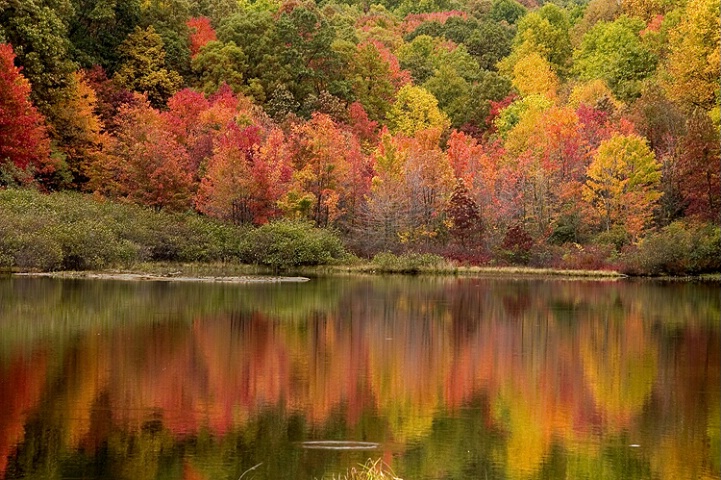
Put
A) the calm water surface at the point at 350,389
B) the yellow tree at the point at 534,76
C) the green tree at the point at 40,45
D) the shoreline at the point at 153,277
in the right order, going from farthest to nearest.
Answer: the yellow tree at the point at 534,76
the green tree at the point at 40,45
the shoreline at the point at 153,277
the calm water surface at the point at 350,389

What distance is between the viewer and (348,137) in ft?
240

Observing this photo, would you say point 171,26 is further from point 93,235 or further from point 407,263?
point 93,235

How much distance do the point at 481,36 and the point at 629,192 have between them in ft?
184

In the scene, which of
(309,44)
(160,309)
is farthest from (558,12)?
(160,309)

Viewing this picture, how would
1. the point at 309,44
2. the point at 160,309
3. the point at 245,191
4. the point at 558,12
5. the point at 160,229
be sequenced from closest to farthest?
the point at 160,309
the point at 160,229
the point at 245,191
the point at 309,44
the point at 558,12

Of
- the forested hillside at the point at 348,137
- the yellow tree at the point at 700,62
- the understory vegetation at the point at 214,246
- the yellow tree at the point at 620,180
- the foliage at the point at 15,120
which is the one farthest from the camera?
the yellow tree at the point at 700,62

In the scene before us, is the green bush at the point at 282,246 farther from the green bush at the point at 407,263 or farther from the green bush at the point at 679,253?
the green bush at the point at 679,253

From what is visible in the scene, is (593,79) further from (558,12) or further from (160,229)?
(160,229)

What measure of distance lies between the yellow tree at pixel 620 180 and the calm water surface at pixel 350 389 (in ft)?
84.1

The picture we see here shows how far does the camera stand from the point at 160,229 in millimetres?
55969

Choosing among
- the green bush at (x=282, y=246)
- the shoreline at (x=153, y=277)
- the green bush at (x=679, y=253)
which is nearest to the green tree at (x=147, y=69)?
the green bush at (x=282, y=246)

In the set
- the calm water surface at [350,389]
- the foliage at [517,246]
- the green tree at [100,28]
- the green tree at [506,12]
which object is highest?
the green tree at [506,12]

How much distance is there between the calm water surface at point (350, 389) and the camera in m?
15.3

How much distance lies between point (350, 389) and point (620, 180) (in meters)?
46.6
